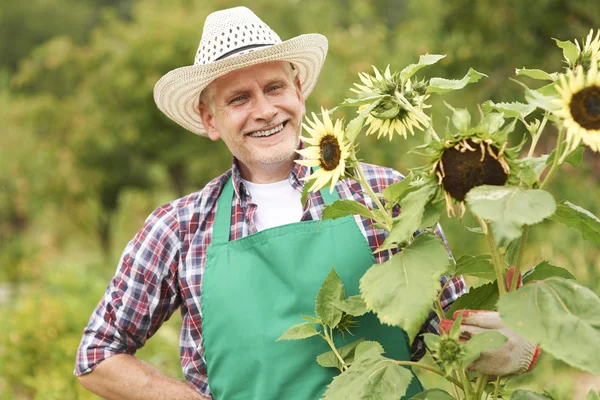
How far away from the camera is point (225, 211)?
2545 millimetres

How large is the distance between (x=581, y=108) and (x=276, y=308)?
1.15 metres

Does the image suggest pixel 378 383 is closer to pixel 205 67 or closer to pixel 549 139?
pixel 205 67

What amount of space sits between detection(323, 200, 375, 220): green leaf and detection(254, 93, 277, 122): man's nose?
76 cm

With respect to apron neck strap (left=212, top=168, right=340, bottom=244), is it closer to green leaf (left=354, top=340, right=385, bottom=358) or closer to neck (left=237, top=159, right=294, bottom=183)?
neck (left=237, top=159, right=294, bottom=183)

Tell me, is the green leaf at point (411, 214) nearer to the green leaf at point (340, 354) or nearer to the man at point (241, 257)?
→ the green leaf at point (340, 354)

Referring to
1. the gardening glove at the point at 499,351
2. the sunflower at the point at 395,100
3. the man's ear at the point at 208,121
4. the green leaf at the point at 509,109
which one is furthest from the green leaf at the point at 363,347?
the man's ear at the point at 208,121

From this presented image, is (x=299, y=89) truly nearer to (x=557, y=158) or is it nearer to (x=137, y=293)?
(x=137, y=293)

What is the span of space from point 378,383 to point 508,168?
1.79 ft

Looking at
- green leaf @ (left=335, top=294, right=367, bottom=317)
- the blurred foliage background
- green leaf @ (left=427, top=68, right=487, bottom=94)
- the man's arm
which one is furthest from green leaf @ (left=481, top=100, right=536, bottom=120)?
the blurred foliage background

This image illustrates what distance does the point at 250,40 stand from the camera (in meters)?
2.58

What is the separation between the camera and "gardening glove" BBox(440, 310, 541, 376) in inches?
61.1

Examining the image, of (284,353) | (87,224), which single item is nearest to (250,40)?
(284,353)

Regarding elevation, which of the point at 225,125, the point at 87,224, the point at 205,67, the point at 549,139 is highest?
the point at 205,67

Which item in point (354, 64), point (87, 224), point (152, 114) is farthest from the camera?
point (87, 224)
